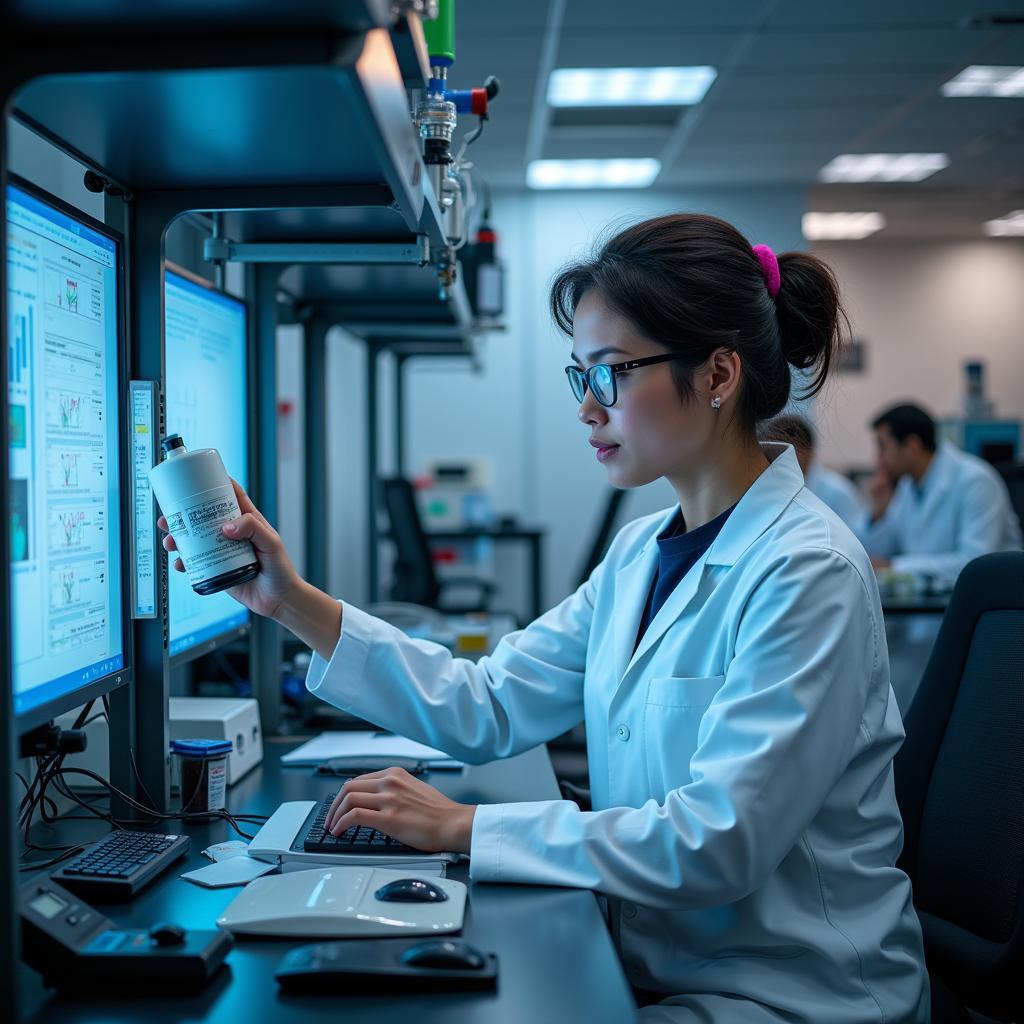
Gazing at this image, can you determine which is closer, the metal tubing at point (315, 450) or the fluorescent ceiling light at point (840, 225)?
the metal tubing at point (315, 450)

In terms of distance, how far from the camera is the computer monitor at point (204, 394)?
1.22 meters

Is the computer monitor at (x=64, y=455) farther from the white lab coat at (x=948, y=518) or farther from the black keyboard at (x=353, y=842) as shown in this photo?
the white lab coat at (x=948, y=518)

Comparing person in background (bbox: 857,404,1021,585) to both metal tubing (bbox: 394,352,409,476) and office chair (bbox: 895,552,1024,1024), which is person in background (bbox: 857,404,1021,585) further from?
office chair (bbox: 895,552,1024,1024)

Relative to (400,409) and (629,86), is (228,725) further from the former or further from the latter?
(629,86)

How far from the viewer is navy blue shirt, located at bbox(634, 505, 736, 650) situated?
1257mm

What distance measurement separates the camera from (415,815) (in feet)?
3.25

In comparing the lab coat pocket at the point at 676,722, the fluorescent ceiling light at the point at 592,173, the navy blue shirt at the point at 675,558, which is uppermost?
the fluorescent ceiling light at the point at 592,173

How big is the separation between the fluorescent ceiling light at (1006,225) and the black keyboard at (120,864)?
24.2 feet

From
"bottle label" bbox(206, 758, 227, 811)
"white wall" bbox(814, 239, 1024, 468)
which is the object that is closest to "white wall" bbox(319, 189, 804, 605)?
"white wall" bbox(814, 239, 1024, 468)

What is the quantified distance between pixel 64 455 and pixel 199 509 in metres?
0.13

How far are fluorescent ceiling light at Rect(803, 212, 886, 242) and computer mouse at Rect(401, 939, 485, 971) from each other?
21.6ft

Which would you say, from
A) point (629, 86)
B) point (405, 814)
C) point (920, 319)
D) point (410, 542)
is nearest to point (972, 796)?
point (405, 814)

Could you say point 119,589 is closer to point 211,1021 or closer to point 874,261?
point 211,1021

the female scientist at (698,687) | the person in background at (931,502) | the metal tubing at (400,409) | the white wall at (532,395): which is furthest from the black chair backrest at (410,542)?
the female scientist at (698,687)
